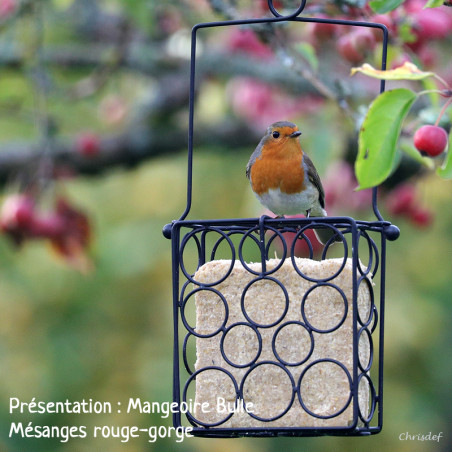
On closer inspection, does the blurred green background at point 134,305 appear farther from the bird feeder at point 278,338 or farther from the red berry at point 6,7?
the bird feeder at point 278,338

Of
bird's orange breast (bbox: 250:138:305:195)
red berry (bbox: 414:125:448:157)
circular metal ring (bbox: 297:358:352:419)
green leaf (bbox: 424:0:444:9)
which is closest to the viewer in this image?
green leaf (bbox: 424:0:444:9)

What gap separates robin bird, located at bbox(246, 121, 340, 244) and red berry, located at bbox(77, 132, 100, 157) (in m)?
3.46

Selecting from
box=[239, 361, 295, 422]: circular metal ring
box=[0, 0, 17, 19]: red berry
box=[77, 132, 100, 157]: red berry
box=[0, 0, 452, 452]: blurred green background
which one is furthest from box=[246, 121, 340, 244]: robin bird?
box=[0, 0, 452, 452]: blurred green background

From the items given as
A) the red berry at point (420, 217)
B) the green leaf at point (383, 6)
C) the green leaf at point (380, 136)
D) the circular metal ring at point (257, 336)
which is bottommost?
the circular metal ring at point (257, 336)

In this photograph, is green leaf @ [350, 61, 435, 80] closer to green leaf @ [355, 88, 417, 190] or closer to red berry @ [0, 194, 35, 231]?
green leaf @ [355, 88, 417, 190]

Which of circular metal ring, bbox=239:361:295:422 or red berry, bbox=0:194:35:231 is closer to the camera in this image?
circular metal ring, bbox=239:361:295:422

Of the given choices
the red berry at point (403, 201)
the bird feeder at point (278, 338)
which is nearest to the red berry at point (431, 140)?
the bird feeder at point (278, 338)

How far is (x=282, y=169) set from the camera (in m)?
3.55

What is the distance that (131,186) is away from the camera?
33.3 feet

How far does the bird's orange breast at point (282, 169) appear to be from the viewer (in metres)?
3.55

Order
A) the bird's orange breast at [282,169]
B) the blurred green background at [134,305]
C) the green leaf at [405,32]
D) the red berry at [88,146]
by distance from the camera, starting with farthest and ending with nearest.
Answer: the blurred green background at [134,305] < the red berry at [88,146] < the green leaf at [405,32] < the bird's orange breast at [282,169]

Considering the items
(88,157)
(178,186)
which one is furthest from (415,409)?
(88,157)

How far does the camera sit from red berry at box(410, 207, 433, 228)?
616cm

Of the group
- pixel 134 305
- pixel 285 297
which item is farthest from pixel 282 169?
pixel 134 305
